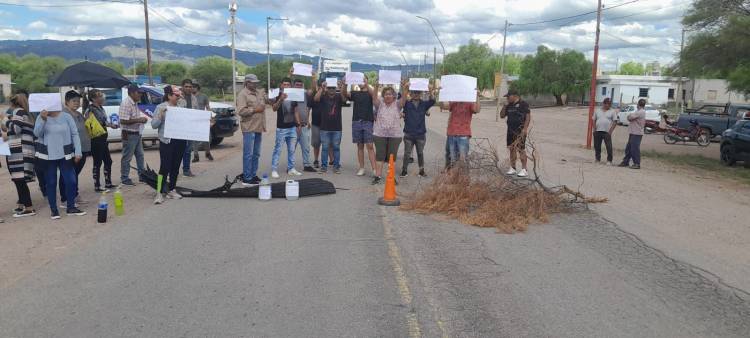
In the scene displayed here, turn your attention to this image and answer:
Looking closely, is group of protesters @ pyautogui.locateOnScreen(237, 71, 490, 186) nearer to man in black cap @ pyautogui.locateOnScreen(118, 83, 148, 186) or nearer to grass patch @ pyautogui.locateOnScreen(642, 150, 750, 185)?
man in black cap @ pyautogui.locateOnScreen(118, 83, 148, 186)

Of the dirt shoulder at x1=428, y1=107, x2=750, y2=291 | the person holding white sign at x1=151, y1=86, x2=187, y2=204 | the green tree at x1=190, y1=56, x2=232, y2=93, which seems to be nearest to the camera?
the dirt shoulder at x1=428, y1=107, x2=750, y2=291

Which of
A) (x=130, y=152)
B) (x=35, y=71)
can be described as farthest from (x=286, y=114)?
(x=35, y=71)

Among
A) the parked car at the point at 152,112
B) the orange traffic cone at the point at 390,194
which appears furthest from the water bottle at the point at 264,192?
the parked car at the point at 152,112

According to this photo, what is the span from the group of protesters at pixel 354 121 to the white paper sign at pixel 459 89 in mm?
350

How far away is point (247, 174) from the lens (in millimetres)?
9820

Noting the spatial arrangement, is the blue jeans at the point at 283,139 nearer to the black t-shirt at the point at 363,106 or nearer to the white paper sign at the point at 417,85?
the black t-shirt at the point at 363,106

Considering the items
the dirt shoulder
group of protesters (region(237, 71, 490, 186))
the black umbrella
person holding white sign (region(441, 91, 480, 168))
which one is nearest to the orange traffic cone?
group of protesters (region(237, 71, 490, 186))

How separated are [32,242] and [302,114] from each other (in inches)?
224

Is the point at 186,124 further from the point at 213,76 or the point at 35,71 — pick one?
the point at 213,76

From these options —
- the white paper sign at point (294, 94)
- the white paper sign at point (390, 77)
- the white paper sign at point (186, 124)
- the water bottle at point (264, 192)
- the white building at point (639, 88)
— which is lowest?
the water bottle at point (264, 192)

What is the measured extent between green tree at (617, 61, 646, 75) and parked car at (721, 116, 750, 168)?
5571 inches

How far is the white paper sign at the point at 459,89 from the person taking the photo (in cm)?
991

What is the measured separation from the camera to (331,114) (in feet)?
35.8

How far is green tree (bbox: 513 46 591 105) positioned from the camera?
234 ft
